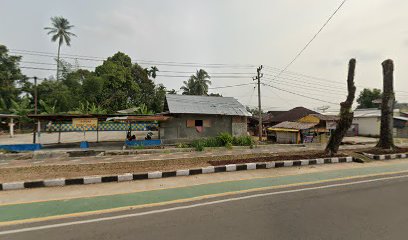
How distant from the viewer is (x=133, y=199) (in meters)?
5.85

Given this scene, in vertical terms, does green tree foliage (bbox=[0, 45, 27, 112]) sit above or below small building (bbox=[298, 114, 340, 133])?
above

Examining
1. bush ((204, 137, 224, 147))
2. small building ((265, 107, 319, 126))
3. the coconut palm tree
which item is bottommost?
bush ((204, 137, 224, 147))

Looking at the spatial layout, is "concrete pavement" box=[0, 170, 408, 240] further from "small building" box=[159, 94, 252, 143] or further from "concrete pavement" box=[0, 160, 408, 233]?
"small building" box=[159, 94, 252, 143]

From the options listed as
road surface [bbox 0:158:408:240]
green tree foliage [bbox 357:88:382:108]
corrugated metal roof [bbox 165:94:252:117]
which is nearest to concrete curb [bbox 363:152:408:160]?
road surface [bbox 0:158:408:240]

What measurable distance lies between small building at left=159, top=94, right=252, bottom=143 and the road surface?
40.9ft

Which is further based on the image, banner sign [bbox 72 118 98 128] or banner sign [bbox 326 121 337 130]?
banner sign [bbox 326 121 337 130]

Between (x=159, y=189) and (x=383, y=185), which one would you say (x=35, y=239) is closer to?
(x=159, y=189)

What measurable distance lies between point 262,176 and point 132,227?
17.9 ft

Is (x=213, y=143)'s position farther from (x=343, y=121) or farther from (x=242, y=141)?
(x=343, y=121)

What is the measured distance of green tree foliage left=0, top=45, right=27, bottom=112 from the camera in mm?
35625

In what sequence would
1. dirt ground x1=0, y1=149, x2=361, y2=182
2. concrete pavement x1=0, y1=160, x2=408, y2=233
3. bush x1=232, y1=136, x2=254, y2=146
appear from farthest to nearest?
bush x1=232, y1=136, x2=254, y2=146, dirt ground x1=0, y1=149, x2=361, y2=182, concrete pavement x1=0, y1=160, x2=408, y2=233

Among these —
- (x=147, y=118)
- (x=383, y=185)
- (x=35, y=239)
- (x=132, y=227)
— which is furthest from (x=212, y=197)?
(x=147, y=118)

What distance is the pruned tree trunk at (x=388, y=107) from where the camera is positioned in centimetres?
1420

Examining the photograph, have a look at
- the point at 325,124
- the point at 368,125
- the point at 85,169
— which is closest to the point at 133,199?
the point at 85,169
